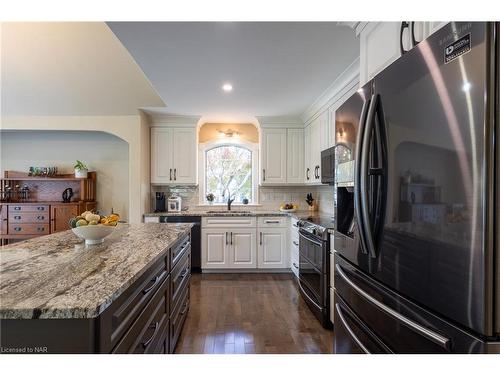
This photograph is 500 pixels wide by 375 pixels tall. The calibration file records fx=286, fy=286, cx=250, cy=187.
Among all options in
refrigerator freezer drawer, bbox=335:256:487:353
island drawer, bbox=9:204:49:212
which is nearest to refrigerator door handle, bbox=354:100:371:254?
refrigerator freezer drawer, bbox=335:256:487:353

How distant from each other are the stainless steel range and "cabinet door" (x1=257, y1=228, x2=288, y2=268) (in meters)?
0.98

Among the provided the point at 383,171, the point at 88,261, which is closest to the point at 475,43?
the point at 383,171

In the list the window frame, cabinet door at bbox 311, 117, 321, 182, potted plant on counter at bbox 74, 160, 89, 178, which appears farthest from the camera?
the window frame

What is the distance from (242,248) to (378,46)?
10.7 feet

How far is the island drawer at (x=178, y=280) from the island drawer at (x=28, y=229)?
10.5 feet

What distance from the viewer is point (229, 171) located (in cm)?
512

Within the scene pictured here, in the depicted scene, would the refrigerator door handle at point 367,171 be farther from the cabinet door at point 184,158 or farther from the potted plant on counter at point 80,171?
the potted plant on counter at point 80,171

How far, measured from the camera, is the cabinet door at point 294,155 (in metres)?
4.61

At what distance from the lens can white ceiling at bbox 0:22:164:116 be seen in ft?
10.2

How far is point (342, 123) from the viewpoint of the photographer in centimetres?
146

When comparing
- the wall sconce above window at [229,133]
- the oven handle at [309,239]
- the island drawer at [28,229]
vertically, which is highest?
the wall sconce above window at [229,133]

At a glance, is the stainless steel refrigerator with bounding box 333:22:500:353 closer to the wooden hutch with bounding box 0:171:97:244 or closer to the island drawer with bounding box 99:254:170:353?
the island drawer with bounding box 99:254:170:353

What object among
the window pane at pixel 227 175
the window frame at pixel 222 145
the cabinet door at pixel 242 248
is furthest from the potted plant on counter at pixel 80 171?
the cabinet door at pixel 242 248

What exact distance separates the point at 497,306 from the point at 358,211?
54 cm
